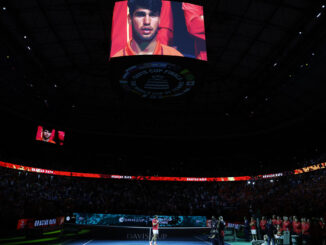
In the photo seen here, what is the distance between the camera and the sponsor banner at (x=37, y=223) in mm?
18047

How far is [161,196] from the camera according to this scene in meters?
35.6

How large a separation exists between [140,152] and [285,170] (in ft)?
67.4

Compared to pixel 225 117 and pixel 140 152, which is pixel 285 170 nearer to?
pixel 225 117

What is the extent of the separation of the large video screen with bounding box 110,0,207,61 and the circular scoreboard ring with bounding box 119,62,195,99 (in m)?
1.06

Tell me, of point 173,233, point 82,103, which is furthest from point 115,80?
point 82,103

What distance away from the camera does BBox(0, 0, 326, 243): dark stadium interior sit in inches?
631

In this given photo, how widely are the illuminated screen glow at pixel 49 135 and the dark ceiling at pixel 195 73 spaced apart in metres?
1.71

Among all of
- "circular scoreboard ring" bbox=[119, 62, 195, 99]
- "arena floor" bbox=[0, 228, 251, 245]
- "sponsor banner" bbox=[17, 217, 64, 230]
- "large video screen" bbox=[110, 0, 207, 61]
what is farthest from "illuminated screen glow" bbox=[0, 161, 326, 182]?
"large video screen" bbox=[110, 0, 207, 61]

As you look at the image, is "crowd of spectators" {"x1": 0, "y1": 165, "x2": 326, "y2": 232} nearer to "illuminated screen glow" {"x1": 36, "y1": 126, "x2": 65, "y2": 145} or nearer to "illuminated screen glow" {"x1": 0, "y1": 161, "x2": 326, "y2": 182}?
"illuminated screen glow" {"x1": 0, "y1": 161, "x2": 326, "y2": 182}

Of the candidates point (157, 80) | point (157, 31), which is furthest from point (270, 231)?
point (157, 31)

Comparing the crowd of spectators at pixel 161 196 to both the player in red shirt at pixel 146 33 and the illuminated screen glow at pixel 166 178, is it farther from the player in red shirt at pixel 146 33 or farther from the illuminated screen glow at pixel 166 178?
the player in red shirt at pixel 146 33

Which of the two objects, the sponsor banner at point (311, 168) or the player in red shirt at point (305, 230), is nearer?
the player in red shirt at point (305, 230)

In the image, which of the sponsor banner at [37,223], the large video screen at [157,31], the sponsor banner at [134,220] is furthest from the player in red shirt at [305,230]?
the sponsor banner at [37,223]

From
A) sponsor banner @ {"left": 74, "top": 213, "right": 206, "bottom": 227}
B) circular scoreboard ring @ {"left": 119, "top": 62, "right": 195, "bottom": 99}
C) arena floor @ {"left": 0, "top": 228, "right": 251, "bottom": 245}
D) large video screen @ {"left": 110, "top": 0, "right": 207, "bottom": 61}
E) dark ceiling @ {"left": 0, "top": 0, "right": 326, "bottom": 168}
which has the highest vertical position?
dark ceiling @ {"left": 0, "top": 0, "right": 326, "bottom": 168}
